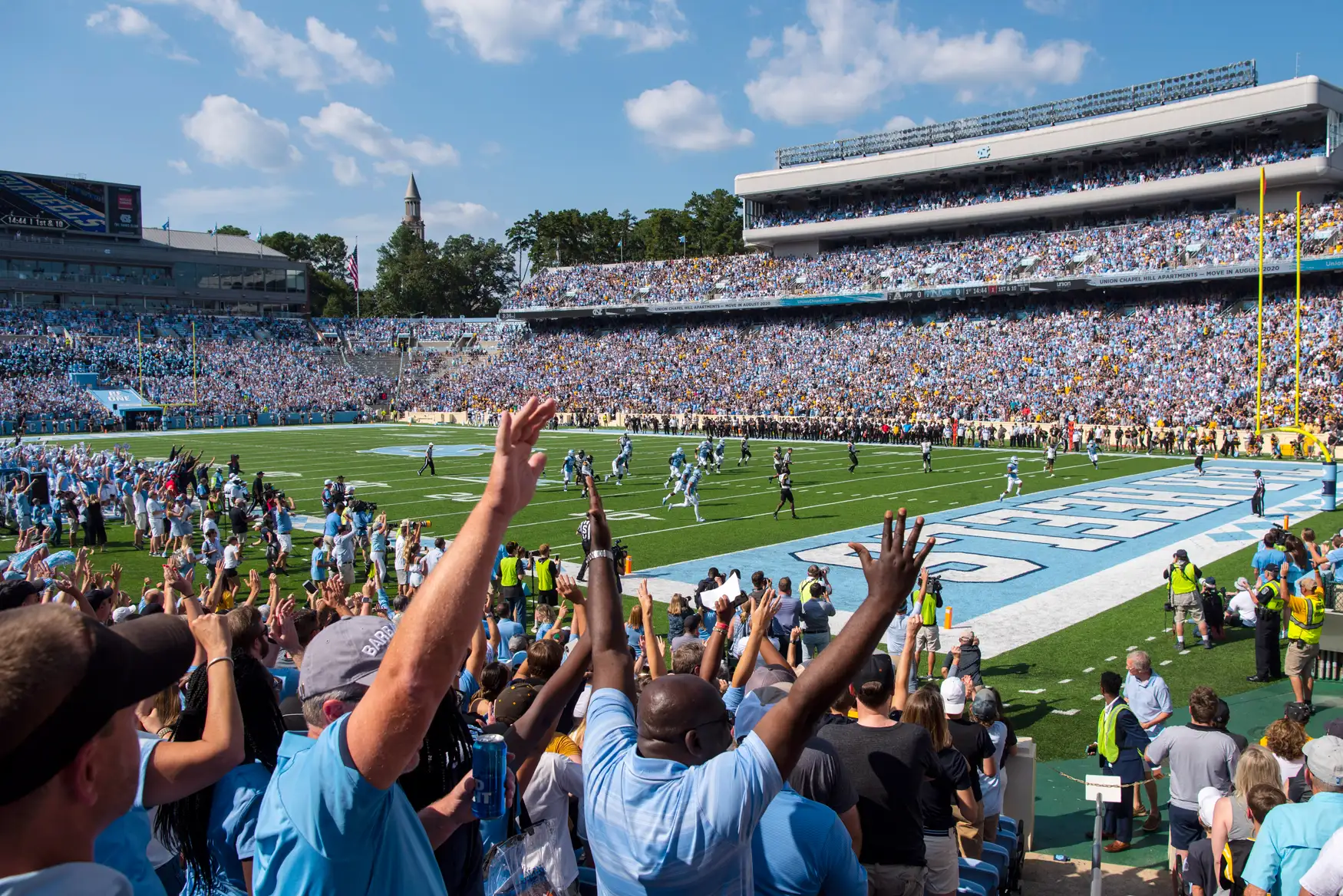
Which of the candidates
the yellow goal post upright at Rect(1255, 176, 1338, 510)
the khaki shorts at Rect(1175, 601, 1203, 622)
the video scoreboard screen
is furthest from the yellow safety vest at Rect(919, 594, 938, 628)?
the video scoreboard screen

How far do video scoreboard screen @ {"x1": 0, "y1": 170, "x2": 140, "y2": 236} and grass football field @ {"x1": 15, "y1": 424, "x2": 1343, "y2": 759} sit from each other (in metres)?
28.6

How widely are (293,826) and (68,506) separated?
20989 mm

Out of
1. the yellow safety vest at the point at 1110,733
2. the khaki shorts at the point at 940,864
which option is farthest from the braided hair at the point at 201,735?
the yellow safety vest at the point at 1110,733

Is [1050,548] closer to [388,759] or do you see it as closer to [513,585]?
[513,585]

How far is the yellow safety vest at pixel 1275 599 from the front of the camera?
11.2 metres

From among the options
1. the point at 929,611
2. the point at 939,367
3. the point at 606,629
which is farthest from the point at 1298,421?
the point at 606,629

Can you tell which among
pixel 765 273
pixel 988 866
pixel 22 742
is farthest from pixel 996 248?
pixel 22 742

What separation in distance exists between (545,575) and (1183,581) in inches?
342

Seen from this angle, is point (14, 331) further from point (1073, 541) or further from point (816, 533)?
point (1073, 541)

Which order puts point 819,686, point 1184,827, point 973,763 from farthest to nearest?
point 1184,827 < point 973,763 < point 819,686

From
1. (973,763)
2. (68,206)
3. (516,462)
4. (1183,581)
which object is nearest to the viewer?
(516,462)

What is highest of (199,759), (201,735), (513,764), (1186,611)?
(199,759)

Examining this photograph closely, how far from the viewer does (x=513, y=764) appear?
329cm

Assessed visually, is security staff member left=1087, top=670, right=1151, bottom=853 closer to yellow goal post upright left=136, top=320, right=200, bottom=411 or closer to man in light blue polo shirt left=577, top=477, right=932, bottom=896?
man in light blue polo shirt left=577, top=477, right=932, bottom=896
